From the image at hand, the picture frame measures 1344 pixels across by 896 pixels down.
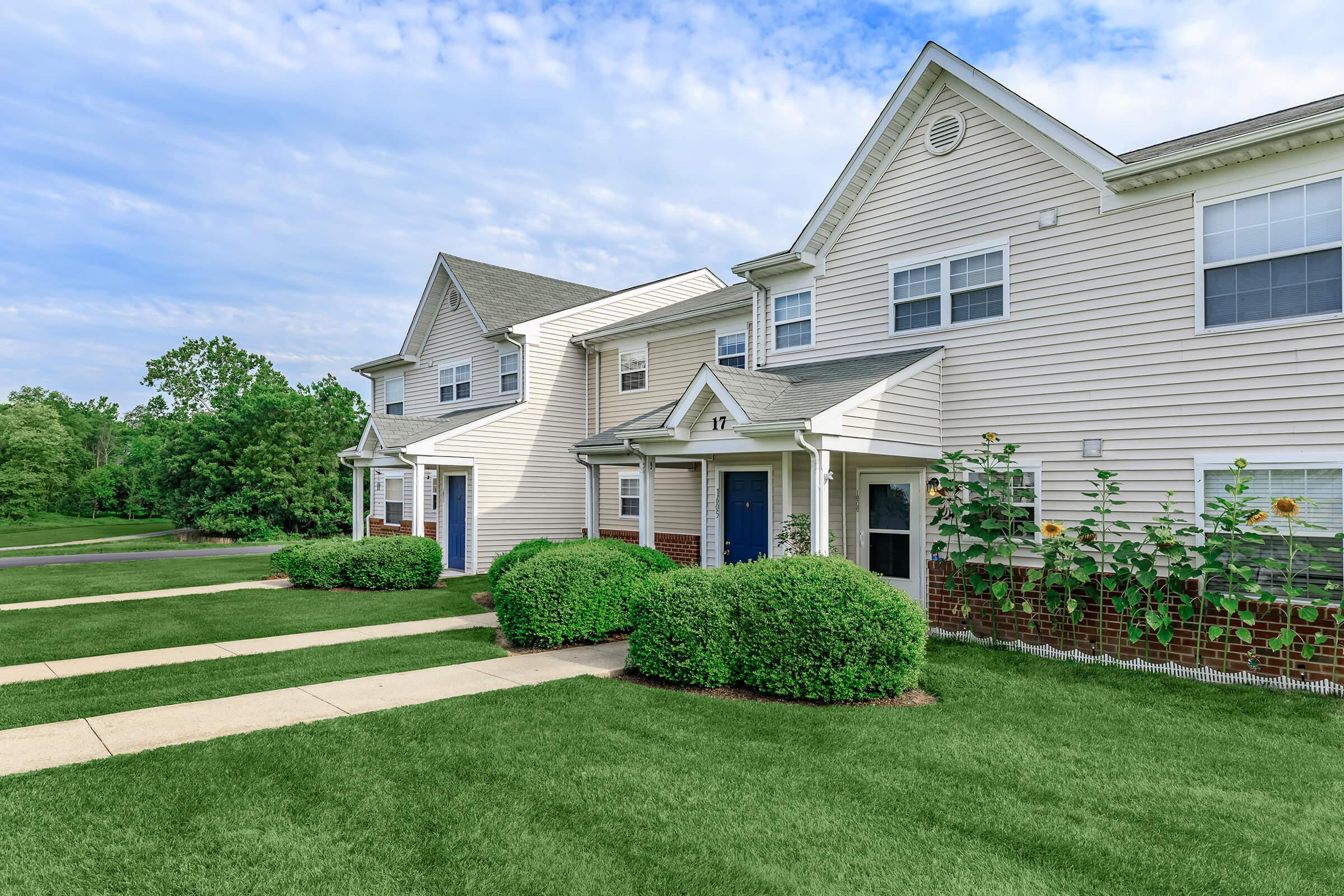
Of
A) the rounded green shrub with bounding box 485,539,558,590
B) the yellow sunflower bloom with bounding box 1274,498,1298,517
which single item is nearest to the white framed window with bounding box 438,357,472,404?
the rounded green shrub with bounding box 485,539,558,590

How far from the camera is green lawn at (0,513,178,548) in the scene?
31062 mm

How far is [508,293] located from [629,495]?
740 centimetres

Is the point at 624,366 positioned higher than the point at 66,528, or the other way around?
the point at 624,366

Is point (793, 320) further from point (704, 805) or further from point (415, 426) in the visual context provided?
point (415, 426)

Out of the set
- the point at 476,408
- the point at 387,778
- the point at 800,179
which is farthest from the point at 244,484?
the point at 387,778

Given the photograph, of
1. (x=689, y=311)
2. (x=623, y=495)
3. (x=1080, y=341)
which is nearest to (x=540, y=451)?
(x=623, y=495)

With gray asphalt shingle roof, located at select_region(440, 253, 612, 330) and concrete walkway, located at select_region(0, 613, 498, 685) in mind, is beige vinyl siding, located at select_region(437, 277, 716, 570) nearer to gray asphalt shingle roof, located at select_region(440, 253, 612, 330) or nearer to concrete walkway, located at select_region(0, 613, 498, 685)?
gray asphalt shingle roof, located at select_region(440, 253, 612, 330)

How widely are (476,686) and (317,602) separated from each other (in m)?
6.98

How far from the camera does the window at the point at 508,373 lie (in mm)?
19125

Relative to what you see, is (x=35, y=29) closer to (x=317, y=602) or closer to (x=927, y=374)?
(x=317, y=602)

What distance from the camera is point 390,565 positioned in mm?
14531

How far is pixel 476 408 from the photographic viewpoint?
20.1 metres

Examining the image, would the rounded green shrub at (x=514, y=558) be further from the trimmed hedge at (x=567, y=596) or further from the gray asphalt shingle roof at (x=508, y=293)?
the gray asphalt shingle roof at (x=508, y=293)

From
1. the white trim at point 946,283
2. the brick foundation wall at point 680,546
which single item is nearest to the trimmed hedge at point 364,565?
the brick foundation wall at point 680,546
